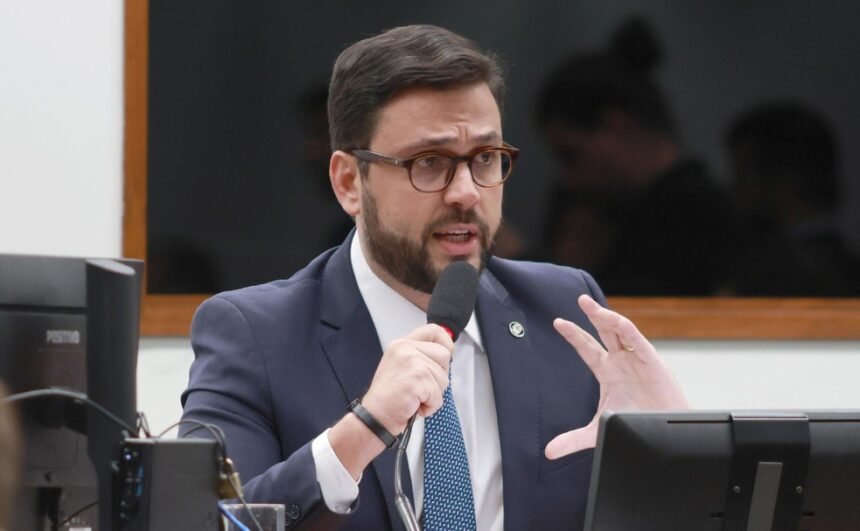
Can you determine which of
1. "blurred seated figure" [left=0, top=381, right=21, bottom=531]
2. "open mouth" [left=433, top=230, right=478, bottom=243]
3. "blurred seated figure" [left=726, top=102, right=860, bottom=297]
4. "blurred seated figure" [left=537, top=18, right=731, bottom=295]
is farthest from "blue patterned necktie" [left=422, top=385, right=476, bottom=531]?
"blurred seated figure" [left=726, top=102, right=860, bottom=297]

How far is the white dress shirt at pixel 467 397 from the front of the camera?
2027 millimetres

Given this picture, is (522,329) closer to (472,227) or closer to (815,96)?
(472,227)

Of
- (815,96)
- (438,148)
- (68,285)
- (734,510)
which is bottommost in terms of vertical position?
(734,510)

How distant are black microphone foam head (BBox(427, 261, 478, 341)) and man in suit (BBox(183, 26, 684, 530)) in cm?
18

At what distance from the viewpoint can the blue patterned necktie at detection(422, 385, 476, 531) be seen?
1.94m

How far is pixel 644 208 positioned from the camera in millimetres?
3271

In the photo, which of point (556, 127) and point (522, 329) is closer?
point (522, 329)

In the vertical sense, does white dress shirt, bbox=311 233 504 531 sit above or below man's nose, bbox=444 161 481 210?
below

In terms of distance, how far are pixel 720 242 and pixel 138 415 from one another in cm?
219

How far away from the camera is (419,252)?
6.88 ft

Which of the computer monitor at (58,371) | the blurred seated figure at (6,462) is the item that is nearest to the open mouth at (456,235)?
the computer monitor at (58,371)

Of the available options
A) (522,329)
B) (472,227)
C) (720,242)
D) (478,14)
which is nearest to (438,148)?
(472,227)

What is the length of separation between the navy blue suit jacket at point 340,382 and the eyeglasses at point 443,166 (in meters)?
0.20

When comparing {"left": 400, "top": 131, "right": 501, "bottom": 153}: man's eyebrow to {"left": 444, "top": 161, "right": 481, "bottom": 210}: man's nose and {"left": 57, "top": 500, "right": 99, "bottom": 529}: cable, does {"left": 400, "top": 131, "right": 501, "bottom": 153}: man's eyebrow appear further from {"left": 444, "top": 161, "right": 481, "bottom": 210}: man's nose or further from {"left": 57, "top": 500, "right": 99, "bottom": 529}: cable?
{"left": 57, "top": 500, "right": 99, "bottom": 529}: cable
